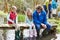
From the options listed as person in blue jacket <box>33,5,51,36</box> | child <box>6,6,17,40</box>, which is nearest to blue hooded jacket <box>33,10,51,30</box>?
person in blue jacket <box>33,5,51,36</box>

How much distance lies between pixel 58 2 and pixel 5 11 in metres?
0.59

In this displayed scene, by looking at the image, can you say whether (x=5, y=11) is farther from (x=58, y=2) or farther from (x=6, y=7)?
(x=58, y=2)

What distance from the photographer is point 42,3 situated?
189 centimetres

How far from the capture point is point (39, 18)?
1.91 meters

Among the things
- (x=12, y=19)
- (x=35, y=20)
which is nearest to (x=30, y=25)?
(x=35, y=20)

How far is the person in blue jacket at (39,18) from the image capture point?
1.90m

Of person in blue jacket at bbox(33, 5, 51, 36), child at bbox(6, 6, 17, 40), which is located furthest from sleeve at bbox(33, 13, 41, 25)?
child at bbox(6, 6, 17, 40)

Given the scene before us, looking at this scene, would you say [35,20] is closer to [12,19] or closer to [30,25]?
[30,25]

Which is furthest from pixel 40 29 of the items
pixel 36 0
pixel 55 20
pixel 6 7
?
pixel 6 7

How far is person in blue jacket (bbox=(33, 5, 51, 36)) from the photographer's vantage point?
1896 mm

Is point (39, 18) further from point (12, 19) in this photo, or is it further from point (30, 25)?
point (12, 19)

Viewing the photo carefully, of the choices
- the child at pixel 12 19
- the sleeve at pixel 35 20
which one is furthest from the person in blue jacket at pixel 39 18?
the child at pixel 12 19

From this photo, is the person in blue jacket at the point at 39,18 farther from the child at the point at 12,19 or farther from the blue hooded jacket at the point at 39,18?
the child at the point at 12,19

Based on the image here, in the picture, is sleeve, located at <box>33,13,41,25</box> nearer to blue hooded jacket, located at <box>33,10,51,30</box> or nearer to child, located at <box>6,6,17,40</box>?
blue hooded jacket, located at <box>33,10,51,30</box>
